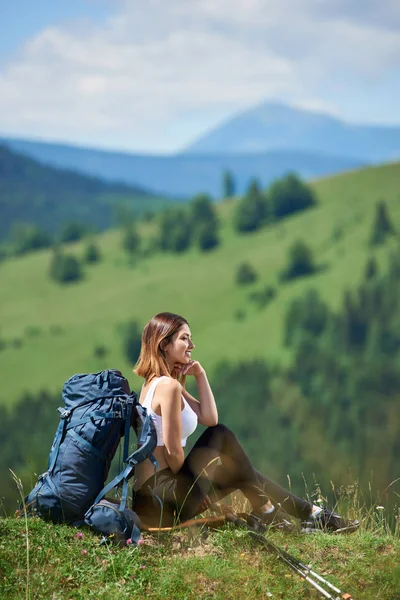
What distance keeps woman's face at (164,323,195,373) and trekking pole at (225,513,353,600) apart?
855mm

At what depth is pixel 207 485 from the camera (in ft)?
15.4

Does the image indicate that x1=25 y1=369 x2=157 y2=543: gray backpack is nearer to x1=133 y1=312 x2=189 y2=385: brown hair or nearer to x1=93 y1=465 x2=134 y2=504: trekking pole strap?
x1=93 y1=465 x2=134 y2=504: trekking pole strap

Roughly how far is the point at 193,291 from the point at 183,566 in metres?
95.7

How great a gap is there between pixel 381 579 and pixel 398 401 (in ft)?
212

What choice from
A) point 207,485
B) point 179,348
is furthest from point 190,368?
point 207,485

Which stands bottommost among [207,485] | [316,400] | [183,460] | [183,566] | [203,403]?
[316,400]

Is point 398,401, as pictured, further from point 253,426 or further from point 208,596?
point 208,596

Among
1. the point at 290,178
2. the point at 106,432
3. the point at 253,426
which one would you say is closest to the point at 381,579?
the point at 106,432

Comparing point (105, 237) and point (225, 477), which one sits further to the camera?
point (105, 237)

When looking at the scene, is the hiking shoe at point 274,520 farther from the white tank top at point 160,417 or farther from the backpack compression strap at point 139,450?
the backpack compression strap at point 139,450

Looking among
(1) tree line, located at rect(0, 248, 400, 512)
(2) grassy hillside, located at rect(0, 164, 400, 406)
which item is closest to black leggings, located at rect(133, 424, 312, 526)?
(1) tree line, located at rect(0, 248, 400, 512)

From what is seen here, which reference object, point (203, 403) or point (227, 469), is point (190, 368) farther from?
point (227, 469)

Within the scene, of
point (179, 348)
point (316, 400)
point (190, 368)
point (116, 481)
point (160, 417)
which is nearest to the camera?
point (116, 481)

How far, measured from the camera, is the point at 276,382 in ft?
240
